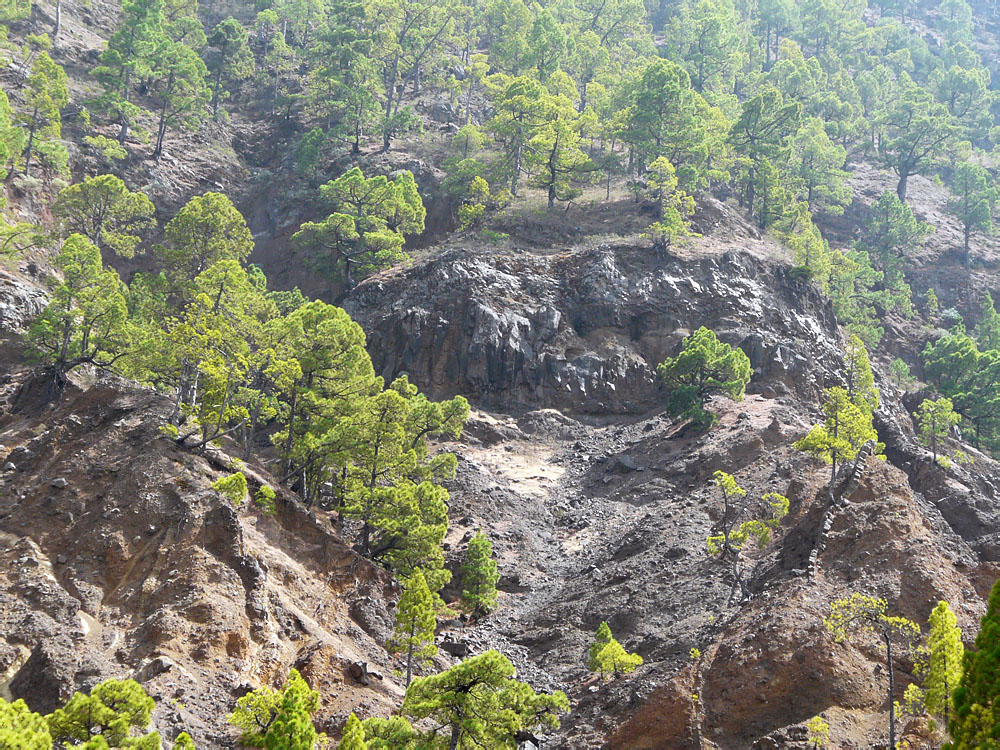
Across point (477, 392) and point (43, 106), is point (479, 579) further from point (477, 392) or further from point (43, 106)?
point (43, 106)

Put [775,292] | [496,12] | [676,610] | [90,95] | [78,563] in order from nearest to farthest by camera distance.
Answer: [78,563] < [676,610] < [775,292] < [90,95] < [496,12]

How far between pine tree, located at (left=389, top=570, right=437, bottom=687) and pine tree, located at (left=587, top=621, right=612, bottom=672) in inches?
270

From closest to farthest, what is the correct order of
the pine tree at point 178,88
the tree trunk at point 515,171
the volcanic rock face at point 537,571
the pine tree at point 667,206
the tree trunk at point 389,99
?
Result: the volcanic rock face at point 537,571 → the pine tree at point 667,206 → the tree trunk at point 515,171 → the pine tree at point 178,88 → the tree trunk at point 389,99

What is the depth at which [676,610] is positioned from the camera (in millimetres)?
39406

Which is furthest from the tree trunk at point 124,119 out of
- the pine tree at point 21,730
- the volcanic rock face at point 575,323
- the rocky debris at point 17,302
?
the pine tree at point 21,730

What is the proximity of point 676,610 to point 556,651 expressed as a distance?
20.1ft

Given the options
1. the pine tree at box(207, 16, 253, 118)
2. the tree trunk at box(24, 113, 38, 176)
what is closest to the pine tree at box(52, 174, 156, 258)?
the tree trunk at box(24, 113, 38, 176)

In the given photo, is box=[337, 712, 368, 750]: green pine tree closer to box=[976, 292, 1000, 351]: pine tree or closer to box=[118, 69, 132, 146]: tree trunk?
box=[118, 69, 132, 146]: tree trunk

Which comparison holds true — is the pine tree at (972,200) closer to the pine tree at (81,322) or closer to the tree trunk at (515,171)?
the tree trunk at (515,171)

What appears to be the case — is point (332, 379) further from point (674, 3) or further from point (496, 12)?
point (674, 3)

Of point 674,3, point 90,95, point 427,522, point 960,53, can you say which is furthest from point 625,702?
point 960,53

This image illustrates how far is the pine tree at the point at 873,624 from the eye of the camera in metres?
26.6

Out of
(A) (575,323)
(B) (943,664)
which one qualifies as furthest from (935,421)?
(B) (943,664)

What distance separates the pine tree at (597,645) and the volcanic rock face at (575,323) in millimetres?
28807
